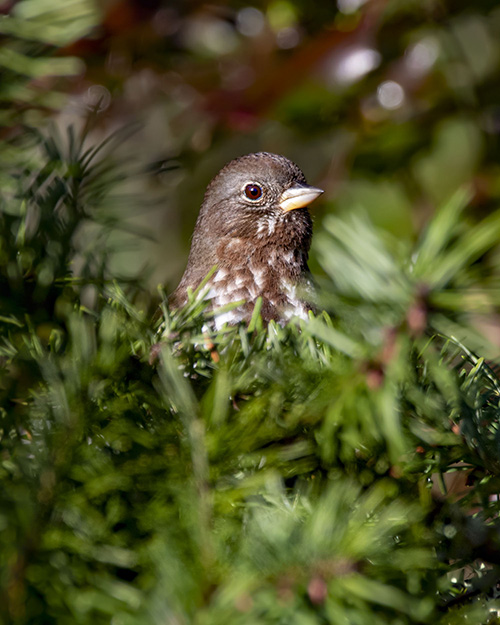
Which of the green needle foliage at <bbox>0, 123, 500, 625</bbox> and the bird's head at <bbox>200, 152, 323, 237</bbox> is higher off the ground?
the green needle foliage at <bbox>0, 123, 500, 625</bbox>

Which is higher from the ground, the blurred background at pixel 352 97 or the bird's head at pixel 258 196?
the blurred background at pixel 352 97

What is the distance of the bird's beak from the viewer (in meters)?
2.56

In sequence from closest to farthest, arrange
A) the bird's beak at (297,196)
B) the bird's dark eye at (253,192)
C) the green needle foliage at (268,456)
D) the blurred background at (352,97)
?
the green needle foliage at (268,456), the blurred background at (352,97), the bird's beak at (297,196), the bird's dark eye at (253,192)

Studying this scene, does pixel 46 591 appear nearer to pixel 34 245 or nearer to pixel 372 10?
pixel 34 245

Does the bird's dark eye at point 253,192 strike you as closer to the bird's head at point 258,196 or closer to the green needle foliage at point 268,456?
the bird's head at point 258,196

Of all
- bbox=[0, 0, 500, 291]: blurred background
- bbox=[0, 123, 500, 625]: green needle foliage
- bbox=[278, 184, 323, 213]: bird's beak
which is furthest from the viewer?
bbox=[278, 184, 323, 213]: bird's beak

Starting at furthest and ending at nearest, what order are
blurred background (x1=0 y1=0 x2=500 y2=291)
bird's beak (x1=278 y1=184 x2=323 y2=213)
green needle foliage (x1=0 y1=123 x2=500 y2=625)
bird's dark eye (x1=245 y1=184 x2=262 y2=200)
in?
bird's dark eye (x1=245 y1=184 x2=262 y2=200) < bird's beak (x1=278 y1=184 x2=323 y2=213) < blurred background (x1=0 y1=0 x2=500 y2=291) < green needle foliage (x1=0 y1=123 x2=500 y2=625)

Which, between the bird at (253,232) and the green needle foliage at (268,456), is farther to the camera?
the bird at (253,232)

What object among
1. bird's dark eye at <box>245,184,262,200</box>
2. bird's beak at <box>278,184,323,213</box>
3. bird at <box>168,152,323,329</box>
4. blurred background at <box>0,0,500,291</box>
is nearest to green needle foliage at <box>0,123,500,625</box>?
blurred background at <box>0,0,500,291</box>

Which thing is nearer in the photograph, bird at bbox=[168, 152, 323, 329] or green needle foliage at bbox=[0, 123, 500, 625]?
green needle foliage at bbox=[0, 123, 500, 625]

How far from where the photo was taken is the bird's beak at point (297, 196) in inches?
101

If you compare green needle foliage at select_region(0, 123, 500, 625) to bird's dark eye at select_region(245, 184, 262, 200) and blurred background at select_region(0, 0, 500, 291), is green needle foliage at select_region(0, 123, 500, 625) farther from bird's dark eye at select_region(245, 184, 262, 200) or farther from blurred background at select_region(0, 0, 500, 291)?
bird's dark eye at select_region(245, 184, 262, 200)

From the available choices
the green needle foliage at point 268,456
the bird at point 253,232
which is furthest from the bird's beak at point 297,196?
the green needle foliage at point 268,456

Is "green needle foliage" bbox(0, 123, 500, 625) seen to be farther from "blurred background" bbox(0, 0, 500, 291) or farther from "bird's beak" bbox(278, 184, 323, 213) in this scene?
"bird's beak" bbox(278, 184, 323, 213)
